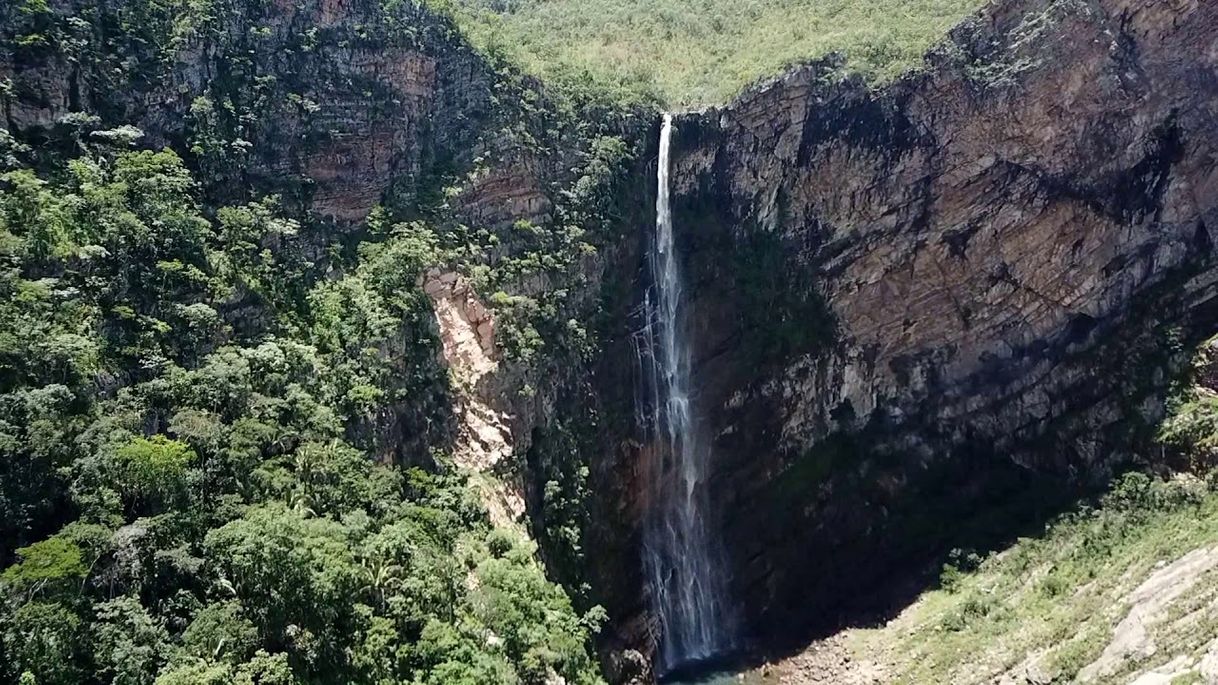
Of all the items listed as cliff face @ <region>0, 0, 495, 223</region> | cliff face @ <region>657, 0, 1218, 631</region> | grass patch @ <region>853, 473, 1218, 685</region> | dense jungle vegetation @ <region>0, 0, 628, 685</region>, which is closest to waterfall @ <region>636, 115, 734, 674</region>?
cliff face @ <region>657, 0, 1218, 631</region>

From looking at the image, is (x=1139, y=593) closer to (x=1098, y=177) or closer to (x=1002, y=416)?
(x=1002, y=416)

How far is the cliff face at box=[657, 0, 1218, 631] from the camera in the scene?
28.8m

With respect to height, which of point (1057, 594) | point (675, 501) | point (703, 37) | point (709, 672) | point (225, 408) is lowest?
point (709, 672)

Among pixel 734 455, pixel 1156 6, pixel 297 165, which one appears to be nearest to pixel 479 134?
pixel 297 165

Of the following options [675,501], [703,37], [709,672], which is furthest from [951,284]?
[703,37]

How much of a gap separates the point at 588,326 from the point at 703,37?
19.9 metres

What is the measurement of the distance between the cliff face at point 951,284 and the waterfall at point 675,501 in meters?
0.89

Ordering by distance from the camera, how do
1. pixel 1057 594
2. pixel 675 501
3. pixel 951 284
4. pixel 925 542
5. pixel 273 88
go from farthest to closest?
Result: pixel 951 284, pixel 675 501, pixel 925 542, pixel 273 88, pixel 1057 594

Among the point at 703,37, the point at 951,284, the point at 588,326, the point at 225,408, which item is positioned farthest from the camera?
the point at 703,37

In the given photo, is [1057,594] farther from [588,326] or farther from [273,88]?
[273,88]

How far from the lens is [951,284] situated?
30969mm

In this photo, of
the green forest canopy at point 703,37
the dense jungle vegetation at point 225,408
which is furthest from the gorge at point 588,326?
the green forest canopy at point 703,37

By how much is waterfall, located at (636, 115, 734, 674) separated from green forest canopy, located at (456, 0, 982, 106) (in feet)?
29.9

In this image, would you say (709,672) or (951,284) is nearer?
(709,672)
